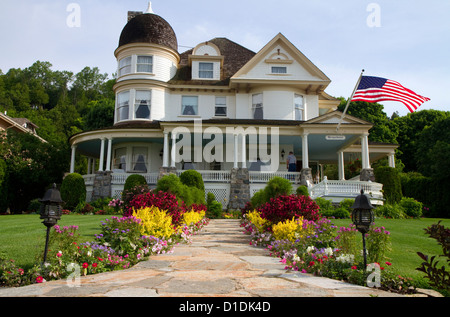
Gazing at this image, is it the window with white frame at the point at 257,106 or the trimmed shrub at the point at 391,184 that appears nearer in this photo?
the trimmed shrub at the point at 391,184

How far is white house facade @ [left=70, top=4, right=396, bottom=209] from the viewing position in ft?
68.1

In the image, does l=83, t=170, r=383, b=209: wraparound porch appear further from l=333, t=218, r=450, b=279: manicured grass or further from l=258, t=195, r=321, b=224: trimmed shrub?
l=258, t=195, r=321, b=224: trimmed shrub

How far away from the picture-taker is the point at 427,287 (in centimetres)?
443

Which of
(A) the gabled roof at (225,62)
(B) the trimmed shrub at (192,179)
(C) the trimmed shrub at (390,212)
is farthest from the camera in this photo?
(A) the gabled roof at (225,62)

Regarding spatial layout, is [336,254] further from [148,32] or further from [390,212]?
[148,32]

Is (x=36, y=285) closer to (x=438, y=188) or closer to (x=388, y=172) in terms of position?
(x=388, y=172)

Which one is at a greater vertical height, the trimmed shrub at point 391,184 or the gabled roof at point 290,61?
the gabled roof at point 290,61

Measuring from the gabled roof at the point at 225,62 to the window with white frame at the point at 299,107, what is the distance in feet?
16.3

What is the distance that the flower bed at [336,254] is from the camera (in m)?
4.35

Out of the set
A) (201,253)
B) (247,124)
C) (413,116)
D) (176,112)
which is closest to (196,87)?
(176,112)

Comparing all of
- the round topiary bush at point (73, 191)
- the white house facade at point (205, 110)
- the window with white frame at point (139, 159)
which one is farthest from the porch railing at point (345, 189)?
the round topiary bush at point (73, 191)

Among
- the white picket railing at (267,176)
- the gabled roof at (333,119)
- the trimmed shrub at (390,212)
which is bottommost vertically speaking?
the trimmed shrub at (390,212)

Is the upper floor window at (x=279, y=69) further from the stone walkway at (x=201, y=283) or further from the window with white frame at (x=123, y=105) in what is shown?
the stone walkway at (x=201, y=283)

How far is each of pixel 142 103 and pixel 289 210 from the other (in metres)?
17.2
